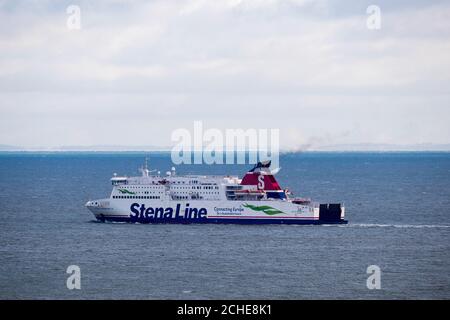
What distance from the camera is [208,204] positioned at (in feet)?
292

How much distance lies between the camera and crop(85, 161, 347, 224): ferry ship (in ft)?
292

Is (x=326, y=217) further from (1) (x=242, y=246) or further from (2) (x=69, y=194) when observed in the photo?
(2) (x=69, y=194)

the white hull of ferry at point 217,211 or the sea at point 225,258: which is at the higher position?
the white hull of ferry at point 217,211

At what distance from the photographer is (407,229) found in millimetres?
87812

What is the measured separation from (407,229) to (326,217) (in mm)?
7738

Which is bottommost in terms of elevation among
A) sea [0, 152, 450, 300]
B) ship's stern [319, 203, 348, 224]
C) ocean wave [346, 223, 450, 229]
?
sea [0, 152, 450, 300]

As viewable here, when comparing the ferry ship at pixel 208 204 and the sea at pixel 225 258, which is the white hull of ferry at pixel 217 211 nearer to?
the ferry ship at pixel 208 204

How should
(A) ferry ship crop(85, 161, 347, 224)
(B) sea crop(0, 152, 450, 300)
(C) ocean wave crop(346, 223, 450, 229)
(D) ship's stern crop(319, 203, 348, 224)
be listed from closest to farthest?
(B) sea crop(0, 152, 450, 300) → (A) ferry ship crop(85, 161, 347, 224) → (D) ship's stern crop(319, 203, 348, 224) → (C) ocean wave crop(346, 223, 450, 229)

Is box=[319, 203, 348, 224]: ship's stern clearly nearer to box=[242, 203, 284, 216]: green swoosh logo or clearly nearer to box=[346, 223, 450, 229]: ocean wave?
box=[346, 223, 450, 229]: ocean wave

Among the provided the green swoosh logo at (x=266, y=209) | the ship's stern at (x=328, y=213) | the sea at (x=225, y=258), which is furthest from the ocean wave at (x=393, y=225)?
the green swoosh logo at (x=266, y=209)

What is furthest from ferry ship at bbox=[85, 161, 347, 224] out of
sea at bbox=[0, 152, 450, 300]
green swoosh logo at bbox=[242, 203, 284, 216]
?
sea at bbox=[0, 152, 450, 300]

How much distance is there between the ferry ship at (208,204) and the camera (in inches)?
3499

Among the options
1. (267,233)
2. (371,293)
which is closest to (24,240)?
(267,233)

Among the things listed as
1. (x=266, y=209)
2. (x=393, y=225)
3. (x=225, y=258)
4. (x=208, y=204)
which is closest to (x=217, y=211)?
(x=208, y=204)
